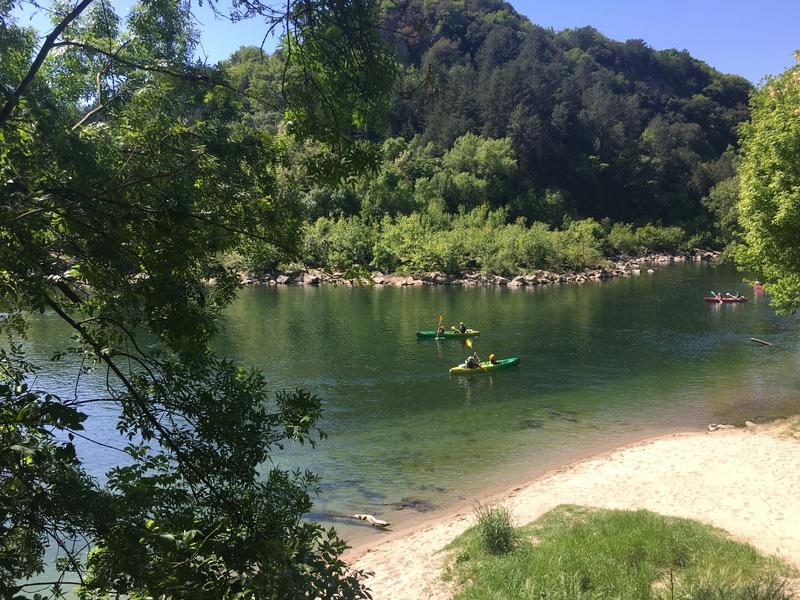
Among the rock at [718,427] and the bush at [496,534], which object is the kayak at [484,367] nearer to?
the rock at [718,427]

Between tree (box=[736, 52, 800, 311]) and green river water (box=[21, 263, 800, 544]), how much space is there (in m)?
5.27

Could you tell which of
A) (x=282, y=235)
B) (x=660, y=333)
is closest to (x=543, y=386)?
(x=660, y=333)

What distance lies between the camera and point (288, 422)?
465cm

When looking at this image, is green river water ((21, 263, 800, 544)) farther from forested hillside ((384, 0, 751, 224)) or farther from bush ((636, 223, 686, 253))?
forested hillside ((384, 0, 751, 224))

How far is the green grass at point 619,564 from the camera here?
691cm

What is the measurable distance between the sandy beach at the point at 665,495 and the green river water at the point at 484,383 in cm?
108

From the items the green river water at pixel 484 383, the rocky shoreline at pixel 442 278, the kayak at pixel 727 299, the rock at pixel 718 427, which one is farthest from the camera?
the rocky shoreline at pixel 442 278

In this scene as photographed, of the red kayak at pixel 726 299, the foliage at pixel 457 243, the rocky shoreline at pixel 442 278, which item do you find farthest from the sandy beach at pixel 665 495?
the foliage at pixel 457 243

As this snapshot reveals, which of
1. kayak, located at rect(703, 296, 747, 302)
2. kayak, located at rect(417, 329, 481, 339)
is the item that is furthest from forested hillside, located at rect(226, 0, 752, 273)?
kayak, located at rect(417, 329, 481, 339)

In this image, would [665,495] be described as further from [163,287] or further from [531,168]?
[531,168]

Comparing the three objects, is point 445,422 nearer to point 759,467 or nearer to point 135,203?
point 759,467

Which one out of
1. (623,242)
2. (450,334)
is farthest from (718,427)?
(623,242)

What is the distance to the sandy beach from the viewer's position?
32.6 ft

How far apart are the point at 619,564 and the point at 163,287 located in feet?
23.6
